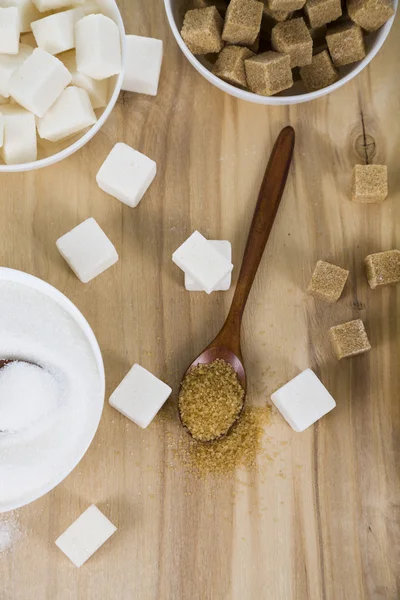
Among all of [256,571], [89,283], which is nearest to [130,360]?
[89,283]

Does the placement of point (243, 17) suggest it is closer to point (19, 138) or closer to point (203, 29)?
point (203, 29)

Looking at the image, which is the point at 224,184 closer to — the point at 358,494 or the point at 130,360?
the point at 130,360

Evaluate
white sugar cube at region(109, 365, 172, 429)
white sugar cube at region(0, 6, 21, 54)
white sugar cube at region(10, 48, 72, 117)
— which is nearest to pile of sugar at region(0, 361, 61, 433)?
white sugar cube at region(109, 365, 172, 429)

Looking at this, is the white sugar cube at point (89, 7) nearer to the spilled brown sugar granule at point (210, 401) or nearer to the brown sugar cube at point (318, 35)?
the brown sugar cube at point (318, 35)

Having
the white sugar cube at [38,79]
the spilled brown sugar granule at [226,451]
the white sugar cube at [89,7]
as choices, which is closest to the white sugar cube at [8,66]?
the white sugar cube at [38,79]

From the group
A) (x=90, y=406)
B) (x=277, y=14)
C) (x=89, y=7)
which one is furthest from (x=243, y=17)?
(x=90, y=406)
